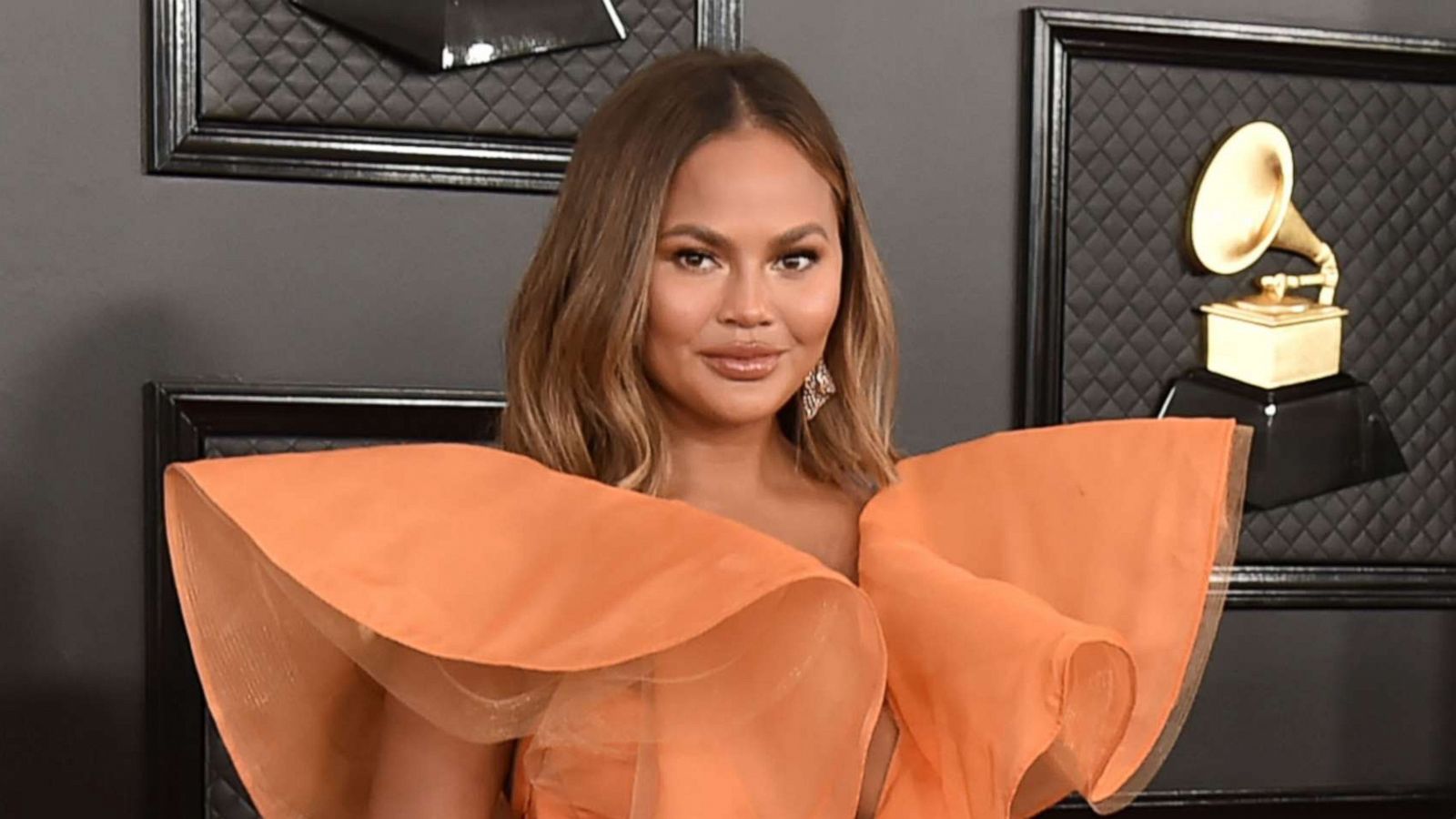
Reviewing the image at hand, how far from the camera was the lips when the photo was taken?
1169 mm

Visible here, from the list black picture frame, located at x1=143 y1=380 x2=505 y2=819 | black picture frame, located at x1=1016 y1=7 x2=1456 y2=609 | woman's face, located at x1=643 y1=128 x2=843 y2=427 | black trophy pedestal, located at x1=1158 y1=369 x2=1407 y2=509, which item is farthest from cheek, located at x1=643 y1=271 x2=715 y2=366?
black trophy pedestal, located at x1=1158 y1=369 x2=1407 y2=509

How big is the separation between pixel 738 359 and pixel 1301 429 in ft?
2.96

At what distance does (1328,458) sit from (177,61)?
3.82ft

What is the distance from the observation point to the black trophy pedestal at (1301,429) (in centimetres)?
186

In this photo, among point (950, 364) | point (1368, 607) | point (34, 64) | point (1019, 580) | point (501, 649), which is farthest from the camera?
point (1368, 607)

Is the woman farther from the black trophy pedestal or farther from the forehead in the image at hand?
the black trophy pedestal

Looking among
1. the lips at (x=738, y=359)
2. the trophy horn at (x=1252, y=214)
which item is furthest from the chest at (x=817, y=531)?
the trophy horn at (x=1252, y=214)

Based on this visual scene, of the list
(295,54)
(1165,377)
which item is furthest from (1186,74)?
(295,54)

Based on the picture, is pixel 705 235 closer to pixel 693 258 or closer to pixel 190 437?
pixel 693 258

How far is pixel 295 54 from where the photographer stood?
1629 mm

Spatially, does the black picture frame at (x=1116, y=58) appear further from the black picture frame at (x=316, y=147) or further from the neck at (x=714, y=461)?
the neck at (x=714, y=461)

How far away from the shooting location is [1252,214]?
6.12 feet

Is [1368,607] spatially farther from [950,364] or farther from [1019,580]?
[1019,580]

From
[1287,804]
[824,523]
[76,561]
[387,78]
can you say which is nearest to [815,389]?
[824,523]
